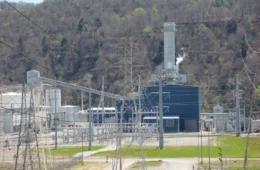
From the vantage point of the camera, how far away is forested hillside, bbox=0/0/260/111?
6944cm

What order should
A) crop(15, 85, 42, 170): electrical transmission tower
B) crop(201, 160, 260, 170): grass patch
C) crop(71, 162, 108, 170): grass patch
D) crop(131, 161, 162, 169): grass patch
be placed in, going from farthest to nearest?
crop(131, 161, 162, 169): grass patch < crop(71, 162, 108, 170): grass patch < crop(201, 160, 260, 170): grass patch < crop(15, 85, 42, 170): electrical transmission tower

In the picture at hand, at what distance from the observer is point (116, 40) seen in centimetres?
8538

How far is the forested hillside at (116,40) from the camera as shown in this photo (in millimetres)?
69438

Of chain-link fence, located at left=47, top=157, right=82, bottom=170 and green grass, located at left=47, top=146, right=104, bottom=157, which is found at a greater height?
green grass, located at left=47, top=146, right=104, bottom=157

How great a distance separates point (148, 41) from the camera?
86.4 meters

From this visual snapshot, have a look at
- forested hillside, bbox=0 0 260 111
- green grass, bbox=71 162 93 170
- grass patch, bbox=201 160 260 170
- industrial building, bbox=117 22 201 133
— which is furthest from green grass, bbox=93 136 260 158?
forested hillside, bbox=0 0 260 111

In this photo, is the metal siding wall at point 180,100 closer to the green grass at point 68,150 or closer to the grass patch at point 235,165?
the green grass at point 68,150

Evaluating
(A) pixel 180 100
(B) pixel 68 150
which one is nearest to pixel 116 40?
(A) pixel 180 100

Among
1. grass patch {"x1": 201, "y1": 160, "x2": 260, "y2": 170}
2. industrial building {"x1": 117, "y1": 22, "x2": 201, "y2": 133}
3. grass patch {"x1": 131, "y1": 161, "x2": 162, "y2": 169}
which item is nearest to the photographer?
grass patch {"x1": 201, "y1": 160, "x2": 260, "y2": 170}

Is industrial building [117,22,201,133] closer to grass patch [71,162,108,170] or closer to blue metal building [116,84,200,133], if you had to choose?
blue metal building [116,84,200,133]

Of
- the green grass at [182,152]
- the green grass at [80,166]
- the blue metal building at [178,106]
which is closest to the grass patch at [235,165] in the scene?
the green grass at [182,152]

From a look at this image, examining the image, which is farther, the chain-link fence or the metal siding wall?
the metal siding wall

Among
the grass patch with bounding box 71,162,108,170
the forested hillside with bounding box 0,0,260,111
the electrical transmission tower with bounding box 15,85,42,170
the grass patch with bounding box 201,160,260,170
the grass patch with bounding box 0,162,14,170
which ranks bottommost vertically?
the grass patch with bounding box 71,162,108,170

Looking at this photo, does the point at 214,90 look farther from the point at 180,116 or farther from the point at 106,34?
the point at 106,34
